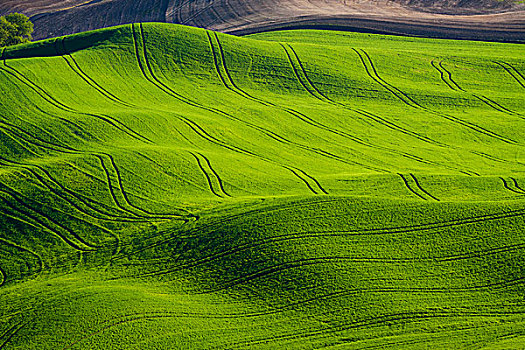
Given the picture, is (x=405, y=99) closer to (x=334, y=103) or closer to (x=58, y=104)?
(x=334, y=103)

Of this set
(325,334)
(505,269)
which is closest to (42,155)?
(325,334)

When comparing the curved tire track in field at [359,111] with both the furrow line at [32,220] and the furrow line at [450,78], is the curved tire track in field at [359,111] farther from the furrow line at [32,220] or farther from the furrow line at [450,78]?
the furrow line at [32,220]

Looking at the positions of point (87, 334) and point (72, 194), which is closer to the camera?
point (87, 334)

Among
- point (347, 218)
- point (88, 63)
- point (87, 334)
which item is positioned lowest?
point (87, 334)


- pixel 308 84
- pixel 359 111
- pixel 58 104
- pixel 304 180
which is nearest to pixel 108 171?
pixel 304 180

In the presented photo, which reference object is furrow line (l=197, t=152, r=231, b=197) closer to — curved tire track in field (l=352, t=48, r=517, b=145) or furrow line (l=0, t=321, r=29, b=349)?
furrow line (l=0, t=321, r=29, b=349)

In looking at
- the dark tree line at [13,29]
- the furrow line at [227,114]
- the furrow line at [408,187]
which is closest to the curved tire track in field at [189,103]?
the furrow line at [227,114]

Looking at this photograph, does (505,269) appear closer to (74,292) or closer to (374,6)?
(74,292)
